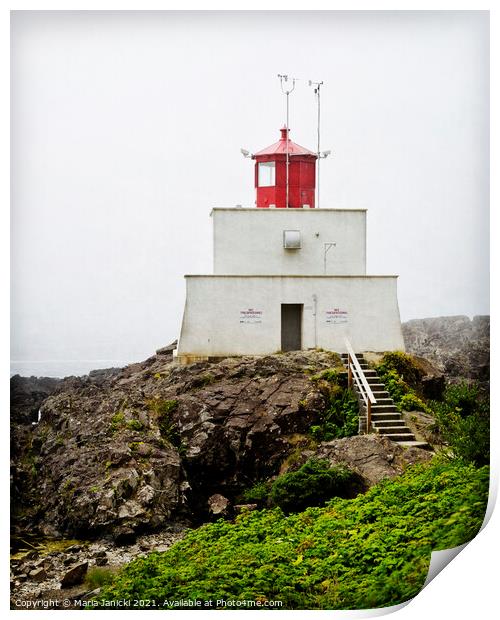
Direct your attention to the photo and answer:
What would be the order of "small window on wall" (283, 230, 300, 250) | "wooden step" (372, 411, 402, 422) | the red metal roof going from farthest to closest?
"small window on wall" (283, 230, 300, 250) < the red metal roof < "wooden step" (372, 411, 402, 422)

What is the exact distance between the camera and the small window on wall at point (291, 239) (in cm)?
1128

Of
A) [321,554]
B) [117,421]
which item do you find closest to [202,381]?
[117,421]

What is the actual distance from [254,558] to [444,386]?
298 cm

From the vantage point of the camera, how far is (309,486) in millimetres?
9773

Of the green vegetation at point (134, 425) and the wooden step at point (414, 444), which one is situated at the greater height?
the green vegetation at point (134, 425)

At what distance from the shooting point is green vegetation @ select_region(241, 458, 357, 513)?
32.0 feet

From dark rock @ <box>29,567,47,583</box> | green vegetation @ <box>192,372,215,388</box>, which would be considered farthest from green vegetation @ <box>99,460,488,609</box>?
green vegetation @ <box>192,372,215,388</box>

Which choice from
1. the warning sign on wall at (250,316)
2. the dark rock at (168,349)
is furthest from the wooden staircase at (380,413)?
the dark rock at (168,349)

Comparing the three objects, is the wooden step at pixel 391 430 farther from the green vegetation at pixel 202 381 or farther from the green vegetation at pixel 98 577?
the green vegetation at pixel 98 577

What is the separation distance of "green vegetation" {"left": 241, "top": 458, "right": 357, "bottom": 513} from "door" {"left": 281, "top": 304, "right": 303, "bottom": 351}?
1432 millimetres

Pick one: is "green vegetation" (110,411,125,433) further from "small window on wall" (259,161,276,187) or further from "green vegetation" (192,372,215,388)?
"small window on wall" (259,161,276,187)

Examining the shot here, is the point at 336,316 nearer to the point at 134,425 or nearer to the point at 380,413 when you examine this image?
the point at 380,413

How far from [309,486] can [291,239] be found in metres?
2.82

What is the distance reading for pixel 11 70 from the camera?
31.6ft
